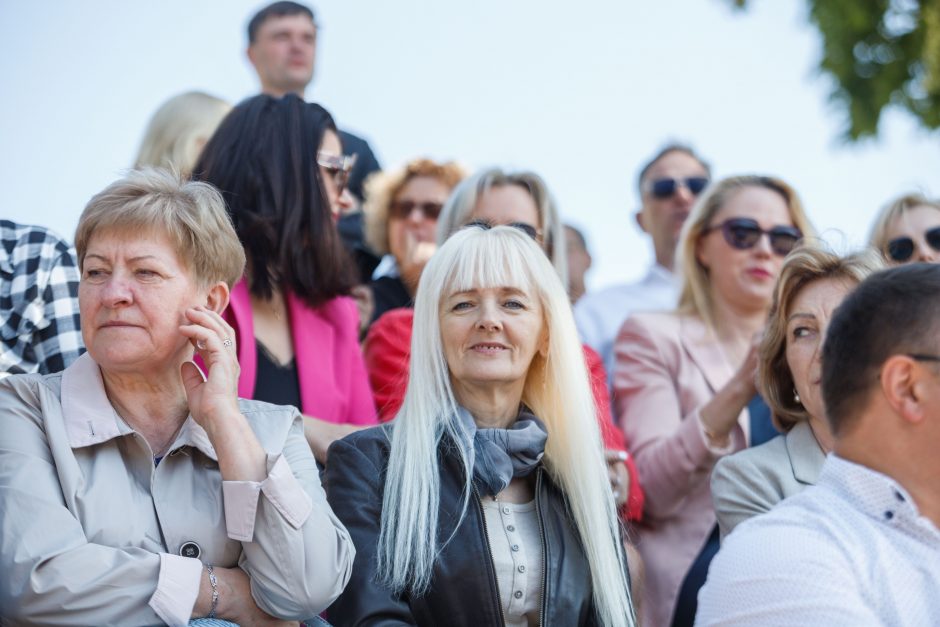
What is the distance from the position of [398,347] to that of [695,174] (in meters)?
2.61

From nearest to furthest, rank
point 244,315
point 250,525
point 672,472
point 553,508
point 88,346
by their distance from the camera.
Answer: point 250,525, point 88,346, point 553,508, point 244,315, point 672,472

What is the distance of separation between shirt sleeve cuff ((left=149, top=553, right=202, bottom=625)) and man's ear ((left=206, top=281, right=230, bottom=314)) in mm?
834

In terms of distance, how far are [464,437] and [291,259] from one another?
4.01 feet

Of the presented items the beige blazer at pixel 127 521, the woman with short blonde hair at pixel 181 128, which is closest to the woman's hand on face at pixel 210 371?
the beige blazer at pixel 127 521

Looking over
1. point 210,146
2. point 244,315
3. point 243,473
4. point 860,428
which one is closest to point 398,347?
A: point 244,315

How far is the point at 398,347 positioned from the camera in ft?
16.2

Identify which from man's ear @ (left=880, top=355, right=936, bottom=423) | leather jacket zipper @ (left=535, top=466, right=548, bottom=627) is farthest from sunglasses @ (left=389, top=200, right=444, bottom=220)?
man's ear @ (left=880, top=355, right=936, bottom=423)

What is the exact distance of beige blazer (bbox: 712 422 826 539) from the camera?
4.08 metres

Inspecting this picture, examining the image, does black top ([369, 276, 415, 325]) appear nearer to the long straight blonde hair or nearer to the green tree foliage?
the long straight blonde hair

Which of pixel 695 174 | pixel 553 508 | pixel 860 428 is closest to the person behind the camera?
pixel 860 428

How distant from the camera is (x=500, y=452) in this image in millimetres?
3766

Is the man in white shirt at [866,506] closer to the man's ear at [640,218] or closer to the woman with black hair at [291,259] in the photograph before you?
the woman with black hair at [291,259]

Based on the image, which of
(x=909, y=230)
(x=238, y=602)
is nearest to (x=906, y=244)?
(x=909, y=230)

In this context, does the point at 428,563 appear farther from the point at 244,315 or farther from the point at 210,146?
the point at 210,146
